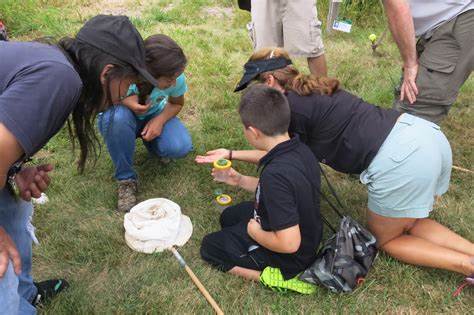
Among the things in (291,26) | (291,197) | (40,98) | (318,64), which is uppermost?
(40,98)

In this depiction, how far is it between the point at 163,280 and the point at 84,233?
2.11ft

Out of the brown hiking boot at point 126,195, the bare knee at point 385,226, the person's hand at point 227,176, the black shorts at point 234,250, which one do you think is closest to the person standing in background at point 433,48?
the bare knee at point 385,226

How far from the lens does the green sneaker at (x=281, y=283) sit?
219 cm

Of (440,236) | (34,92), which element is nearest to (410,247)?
(440,236)

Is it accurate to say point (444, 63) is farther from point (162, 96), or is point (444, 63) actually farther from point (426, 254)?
point (162, 96)

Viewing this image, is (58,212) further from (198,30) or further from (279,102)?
(198,30)

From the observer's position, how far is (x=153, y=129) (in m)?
2.88

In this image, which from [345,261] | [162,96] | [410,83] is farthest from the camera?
[162,96]

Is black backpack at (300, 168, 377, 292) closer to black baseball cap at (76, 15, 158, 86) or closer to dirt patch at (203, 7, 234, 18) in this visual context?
black baseball cap at (76, 15, 158, 86)

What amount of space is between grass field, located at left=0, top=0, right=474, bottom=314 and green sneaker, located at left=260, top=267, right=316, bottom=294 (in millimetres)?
35

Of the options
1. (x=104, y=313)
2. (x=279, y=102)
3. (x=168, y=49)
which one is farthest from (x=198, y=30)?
(x=104, y=313)

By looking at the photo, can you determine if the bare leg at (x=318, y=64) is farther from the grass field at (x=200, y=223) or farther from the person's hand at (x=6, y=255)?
the person's hand at (x=6, y=255)

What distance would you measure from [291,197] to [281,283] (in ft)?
1.74

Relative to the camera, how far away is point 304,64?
4.88 meters
